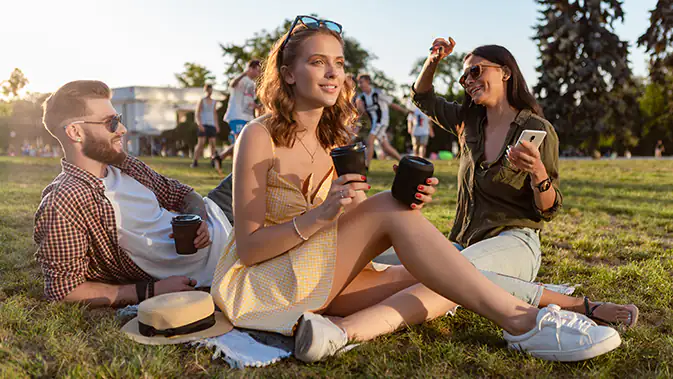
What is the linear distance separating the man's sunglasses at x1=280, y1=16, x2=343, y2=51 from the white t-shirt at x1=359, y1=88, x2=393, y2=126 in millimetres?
10207

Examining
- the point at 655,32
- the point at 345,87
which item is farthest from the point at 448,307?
the point at 655,32

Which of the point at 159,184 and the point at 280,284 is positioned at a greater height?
the point at 159,184

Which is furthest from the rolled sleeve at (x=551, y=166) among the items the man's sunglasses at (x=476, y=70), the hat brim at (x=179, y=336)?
the hat brim at (x=179, y=336)

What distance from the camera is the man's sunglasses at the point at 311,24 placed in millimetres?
2684

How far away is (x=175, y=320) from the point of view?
8.14 feet

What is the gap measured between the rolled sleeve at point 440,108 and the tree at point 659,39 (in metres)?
21.1

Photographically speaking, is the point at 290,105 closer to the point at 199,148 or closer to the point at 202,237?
the point at 202,237

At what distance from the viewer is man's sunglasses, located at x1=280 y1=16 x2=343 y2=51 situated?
268 centimetres

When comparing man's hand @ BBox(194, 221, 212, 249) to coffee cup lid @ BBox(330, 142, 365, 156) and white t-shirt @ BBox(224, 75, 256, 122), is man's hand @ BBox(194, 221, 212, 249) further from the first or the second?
white t-shirt @ BBox(224, 75, 256, 122)

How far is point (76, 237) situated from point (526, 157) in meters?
2.46

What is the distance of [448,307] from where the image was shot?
2.75m

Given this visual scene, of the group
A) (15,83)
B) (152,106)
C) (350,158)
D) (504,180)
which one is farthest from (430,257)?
(15,83)

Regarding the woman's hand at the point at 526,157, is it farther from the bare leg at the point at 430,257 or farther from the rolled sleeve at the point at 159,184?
the rolled sleeve at the point at 159,184

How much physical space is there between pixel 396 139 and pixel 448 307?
48.3m
